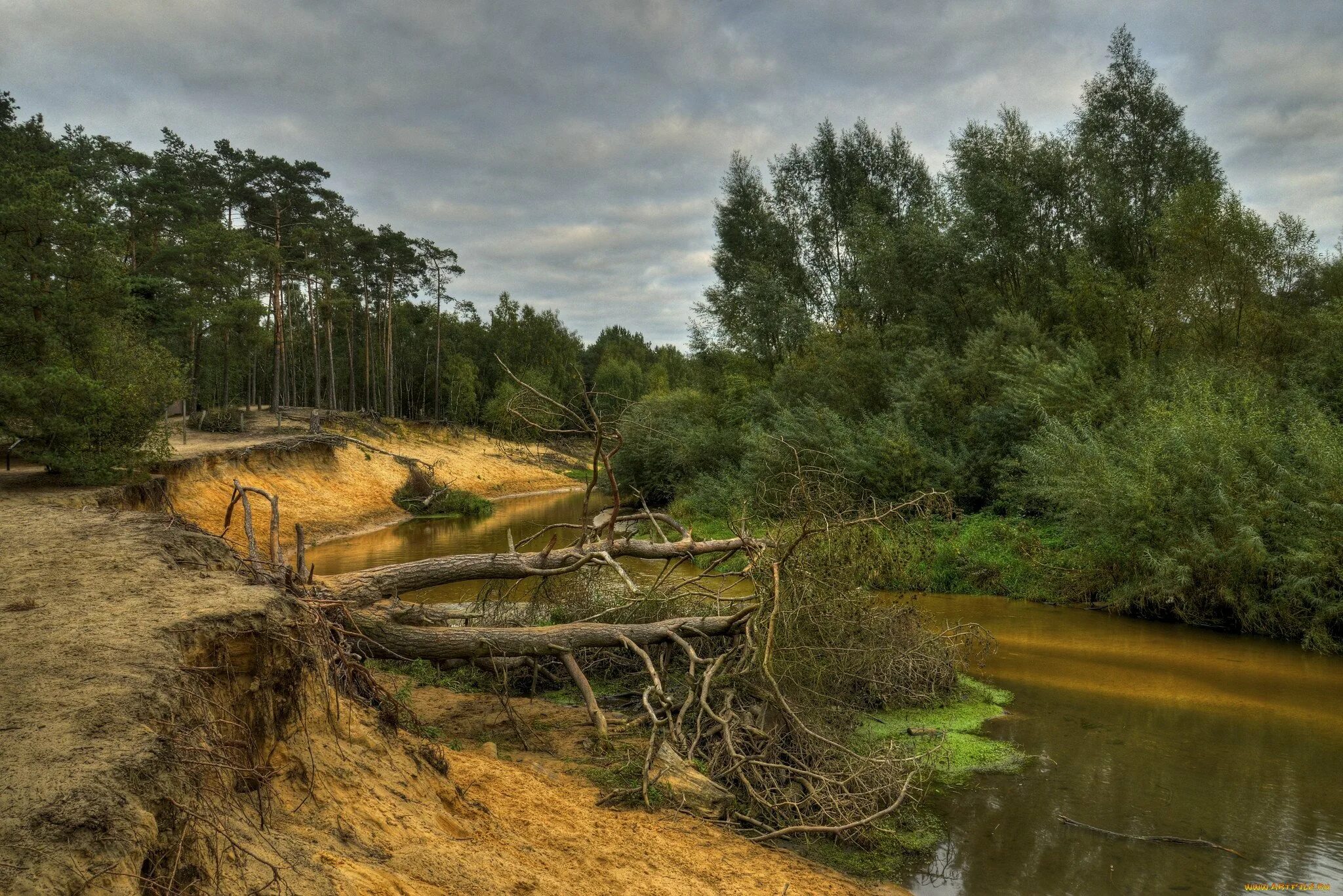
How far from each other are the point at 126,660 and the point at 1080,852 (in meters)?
6.56

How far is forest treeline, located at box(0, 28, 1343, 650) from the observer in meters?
13.8

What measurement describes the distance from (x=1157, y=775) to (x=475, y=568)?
23.9ft

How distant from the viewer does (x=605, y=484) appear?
3597cm

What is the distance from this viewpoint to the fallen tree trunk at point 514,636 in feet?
26.2

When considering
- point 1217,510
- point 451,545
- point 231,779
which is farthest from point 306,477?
point 231,779

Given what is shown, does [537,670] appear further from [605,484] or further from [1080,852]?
[605,484]

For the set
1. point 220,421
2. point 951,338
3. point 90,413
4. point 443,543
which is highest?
point 951,338

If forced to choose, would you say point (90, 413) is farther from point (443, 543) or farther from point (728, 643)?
point (728, 643)

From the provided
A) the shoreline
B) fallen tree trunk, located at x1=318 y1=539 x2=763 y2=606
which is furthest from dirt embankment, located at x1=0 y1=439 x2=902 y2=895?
the shoreline

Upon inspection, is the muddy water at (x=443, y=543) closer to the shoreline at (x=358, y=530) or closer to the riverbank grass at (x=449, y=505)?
→ the shoreline at (x=358, y=530)

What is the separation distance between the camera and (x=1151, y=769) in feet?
25.7

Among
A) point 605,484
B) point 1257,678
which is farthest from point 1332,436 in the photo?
point 605,484

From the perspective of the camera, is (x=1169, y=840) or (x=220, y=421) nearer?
(x=1169, y=840)

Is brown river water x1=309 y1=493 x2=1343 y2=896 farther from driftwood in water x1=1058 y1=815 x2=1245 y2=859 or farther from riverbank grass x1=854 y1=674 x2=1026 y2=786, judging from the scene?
riverbank grass x1=854 y1=674 x2=1026 y2=786
